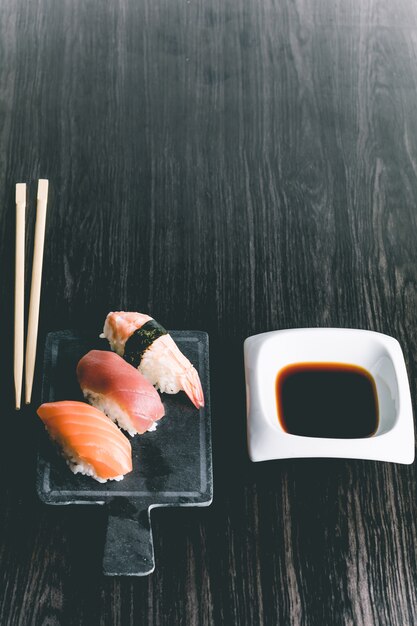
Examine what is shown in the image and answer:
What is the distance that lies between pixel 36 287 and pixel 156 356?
1.12 feet

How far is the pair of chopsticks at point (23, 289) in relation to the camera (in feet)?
4.18

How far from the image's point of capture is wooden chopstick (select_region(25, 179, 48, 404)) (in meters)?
1.28

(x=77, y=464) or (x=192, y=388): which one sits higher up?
(x=192, y=388)

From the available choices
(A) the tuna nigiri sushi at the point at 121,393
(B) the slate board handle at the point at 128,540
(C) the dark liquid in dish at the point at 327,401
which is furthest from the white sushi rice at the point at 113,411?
(C) the dark liquid in dish at the point at 327,401

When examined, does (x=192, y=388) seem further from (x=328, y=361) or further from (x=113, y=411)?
(x=328, y=361)

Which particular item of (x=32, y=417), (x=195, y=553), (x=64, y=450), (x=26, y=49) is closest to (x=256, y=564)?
(x=195, y=553)

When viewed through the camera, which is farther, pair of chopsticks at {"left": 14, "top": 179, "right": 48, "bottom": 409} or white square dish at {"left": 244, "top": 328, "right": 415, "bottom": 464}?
pair of chopsticks at {"left": 14, "top": 179, "right": 48, "bottom": 409}

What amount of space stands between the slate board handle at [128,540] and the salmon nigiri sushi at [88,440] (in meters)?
0.06

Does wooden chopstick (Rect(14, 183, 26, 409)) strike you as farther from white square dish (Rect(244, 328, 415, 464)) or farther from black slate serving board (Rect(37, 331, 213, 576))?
white square dish (Rect(244, 328, 415, 464))

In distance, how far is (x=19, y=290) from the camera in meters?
1.38

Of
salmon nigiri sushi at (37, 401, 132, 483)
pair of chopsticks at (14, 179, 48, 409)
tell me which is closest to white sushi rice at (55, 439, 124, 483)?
salmon nigiri sushi at (37, 401, 132, 483)

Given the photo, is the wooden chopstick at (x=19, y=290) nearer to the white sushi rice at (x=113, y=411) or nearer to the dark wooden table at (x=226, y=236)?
the dark wooden table at (x=226, y=236)

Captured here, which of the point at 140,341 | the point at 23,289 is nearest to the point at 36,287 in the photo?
the point at 23,289

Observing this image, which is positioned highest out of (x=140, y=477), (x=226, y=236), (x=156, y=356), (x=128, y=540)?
(x=226, y=236)
